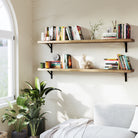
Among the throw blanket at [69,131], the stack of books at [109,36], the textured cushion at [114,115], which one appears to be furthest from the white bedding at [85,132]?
the stack of books at [109,36]

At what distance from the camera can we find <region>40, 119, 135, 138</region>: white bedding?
9.73 ft

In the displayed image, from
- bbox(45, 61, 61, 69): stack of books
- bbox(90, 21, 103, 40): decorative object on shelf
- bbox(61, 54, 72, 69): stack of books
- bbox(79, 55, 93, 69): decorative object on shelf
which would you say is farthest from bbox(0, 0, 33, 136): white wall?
bbox(90, 21, 103, 40): decorative object on shelf

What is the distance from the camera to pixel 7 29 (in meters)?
3.76

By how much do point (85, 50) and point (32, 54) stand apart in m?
0.99

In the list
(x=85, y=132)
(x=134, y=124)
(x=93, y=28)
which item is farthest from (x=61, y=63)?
(x=134, y=124)

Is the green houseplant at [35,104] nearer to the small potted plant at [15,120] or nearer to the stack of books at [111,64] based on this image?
the small potted plant at [15,120]

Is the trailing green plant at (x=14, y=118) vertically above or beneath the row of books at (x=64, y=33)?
beneath

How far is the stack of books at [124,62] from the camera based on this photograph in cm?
340

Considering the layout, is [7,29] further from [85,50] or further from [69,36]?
[85,50]

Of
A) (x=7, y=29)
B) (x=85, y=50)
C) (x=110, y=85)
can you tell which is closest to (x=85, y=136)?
(x=110, y=85)

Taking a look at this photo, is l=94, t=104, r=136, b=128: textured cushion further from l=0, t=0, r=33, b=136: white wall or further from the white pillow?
l=0, t=0, r=33, b=136: white wall

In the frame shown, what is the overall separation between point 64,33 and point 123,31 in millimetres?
904

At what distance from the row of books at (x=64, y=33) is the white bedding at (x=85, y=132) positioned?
130cm

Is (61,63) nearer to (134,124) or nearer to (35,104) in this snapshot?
(35,104)
